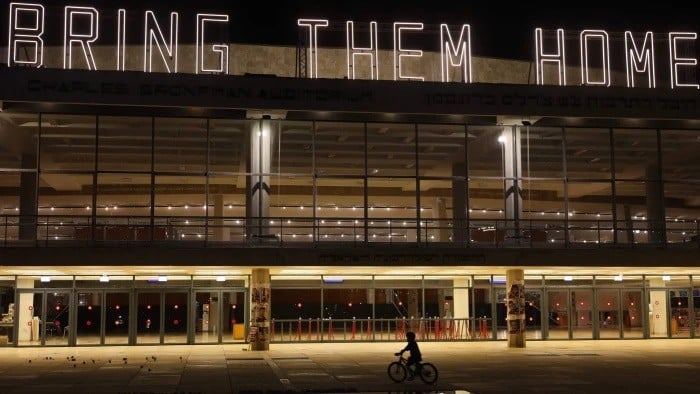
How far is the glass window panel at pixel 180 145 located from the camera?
32.9m

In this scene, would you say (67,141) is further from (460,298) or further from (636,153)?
(636,153)

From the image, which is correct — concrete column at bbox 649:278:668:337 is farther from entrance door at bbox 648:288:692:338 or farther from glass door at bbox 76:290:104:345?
glass door at bbox 76:290:104:345

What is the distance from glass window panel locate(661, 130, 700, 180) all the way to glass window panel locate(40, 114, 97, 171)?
22.7m

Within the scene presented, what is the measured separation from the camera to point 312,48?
34188mm

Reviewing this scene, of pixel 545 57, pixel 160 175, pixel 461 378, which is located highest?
pixel 545 57

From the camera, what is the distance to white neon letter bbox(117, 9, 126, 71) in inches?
1296

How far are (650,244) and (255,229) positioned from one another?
15.4 metres

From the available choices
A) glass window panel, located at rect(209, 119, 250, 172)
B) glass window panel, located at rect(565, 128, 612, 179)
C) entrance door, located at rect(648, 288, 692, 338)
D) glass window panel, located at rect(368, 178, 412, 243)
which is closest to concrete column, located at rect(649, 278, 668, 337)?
entrance door, located at rect(648, 288, 692, 338)

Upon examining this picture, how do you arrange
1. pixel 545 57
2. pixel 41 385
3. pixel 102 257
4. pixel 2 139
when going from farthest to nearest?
pixel 545 57 < pixel 2 139 < pixel 102 257 < pixel 41 385

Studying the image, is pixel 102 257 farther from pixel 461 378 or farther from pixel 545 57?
pixel 545 57

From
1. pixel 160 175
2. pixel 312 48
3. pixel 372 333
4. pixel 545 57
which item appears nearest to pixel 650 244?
pixel 545 57

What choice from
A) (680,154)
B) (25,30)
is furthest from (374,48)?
(680,154)

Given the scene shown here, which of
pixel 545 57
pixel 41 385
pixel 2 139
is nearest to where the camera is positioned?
pixel 41 385

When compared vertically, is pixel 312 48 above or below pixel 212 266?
above
